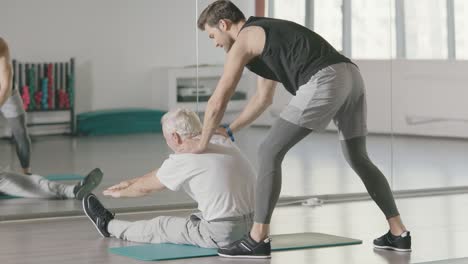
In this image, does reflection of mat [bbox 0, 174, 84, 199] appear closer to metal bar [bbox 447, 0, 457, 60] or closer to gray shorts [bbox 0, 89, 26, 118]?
gray shorts [bbox 0, 89, 26, 118]

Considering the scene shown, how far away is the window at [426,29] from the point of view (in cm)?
796

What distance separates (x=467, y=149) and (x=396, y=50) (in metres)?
0.97

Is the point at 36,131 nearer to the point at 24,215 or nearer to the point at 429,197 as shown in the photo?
the point at 24,215

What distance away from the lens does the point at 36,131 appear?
336 inches

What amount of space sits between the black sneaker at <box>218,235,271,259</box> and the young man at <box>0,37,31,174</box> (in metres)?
2.70

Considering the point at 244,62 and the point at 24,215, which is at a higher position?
the point at 244,62

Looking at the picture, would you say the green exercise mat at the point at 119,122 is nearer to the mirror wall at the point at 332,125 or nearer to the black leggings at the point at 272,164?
the mirror wall at the point at 332,125

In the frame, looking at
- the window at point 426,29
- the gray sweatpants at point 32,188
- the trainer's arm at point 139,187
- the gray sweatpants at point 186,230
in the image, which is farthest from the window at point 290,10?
the trainer's arm at point 139,187

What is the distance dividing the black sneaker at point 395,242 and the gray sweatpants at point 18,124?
311cm

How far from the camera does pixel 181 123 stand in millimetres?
5160

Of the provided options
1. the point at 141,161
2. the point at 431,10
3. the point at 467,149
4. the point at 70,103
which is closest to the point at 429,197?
the point at 467,149

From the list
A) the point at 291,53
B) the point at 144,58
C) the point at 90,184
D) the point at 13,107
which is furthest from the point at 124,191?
the point at 144,58

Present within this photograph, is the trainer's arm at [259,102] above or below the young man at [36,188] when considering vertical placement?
above

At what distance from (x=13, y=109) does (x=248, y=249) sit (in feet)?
9.72
